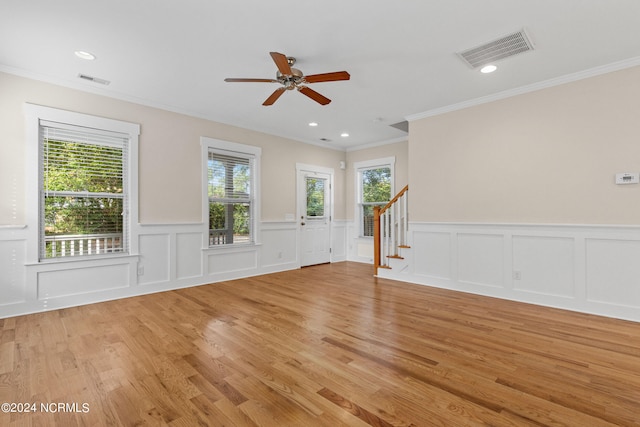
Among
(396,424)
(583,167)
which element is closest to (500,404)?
(396,424)

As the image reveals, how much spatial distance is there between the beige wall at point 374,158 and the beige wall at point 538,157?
54.4 inches

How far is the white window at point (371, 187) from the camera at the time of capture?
262 inches

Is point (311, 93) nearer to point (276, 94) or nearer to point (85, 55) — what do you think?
point (276, 94)

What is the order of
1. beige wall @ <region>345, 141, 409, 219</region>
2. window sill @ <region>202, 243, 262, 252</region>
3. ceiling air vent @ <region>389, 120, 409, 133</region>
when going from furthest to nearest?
Answer: beige wall @ <region>345, 141, 409, 219</region>
ceiling air vent @ <region>389, 120, 409, 133</region>
window sill @ <region>202, 243, 262, 252</region>

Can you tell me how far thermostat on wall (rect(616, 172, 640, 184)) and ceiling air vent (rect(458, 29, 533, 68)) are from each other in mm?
1708

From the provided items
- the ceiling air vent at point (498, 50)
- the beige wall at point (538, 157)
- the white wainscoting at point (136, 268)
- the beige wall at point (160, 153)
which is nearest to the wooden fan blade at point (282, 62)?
the ceiling air vent at point (498, 50)

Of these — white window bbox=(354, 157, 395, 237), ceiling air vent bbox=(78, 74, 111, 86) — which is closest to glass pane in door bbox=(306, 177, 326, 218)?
white window bbox=(354, 157, 395, 237)

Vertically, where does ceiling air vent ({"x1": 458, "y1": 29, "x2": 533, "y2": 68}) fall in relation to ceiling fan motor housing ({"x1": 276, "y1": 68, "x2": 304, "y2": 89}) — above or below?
above

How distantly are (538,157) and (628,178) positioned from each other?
0.85 metres

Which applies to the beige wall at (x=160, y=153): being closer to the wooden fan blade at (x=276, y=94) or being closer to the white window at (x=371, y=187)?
the white window at (x=371, y=187)

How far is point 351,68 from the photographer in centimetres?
337

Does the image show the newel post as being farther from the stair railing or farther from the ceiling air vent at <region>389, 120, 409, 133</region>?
the ceiling air vent at <region>389, 120, 409, 133</region>

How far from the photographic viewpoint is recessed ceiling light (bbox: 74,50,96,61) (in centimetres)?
305

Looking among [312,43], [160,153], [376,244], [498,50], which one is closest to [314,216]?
[376,244]
